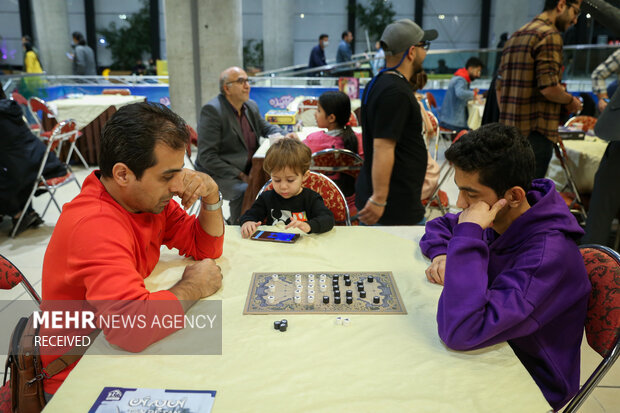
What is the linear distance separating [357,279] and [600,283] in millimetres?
684

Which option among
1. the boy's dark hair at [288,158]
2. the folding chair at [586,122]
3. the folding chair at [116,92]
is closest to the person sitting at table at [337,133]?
the boy's dark hair at [288,158]

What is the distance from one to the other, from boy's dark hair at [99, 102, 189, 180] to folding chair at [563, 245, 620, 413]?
1254 millimetres

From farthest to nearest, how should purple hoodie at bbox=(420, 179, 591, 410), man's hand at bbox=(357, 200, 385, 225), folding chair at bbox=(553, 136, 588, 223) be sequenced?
folding chair at bbox=(553, 136, 588, 223)
man's hand at bbox=(357, 200, 385, 225)
purple hoodie at bbox=(420, 179, 591, 410)

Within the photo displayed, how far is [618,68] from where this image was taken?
3.96 meters

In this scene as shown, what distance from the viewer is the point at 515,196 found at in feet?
4.33

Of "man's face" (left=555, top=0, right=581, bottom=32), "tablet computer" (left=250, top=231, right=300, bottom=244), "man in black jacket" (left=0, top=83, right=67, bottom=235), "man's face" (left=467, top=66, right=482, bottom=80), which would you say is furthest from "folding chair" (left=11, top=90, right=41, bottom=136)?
"man's face" (left=467, top=66, right=482, bottom=80)

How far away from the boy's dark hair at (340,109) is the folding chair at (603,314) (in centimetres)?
241

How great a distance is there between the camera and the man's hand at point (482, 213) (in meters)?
1.26

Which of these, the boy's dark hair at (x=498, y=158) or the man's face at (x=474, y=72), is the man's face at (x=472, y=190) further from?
the man's face at (x=474, y=72)

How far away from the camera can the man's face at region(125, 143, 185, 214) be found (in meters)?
1.32

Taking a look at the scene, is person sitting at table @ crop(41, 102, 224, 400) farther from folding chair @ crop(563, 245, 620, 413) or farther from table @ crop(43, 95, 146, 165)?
table @ crop(43, 95, 146, 165)

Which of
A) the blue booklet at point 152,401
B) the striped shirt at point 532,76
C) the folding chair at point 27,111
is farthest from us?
the folding chair at point 27,111

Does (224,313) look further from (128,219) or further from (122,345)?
(128,219)

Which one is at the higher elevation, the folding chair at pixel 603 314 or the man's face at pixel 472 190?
the man's face at pixel 472 190
